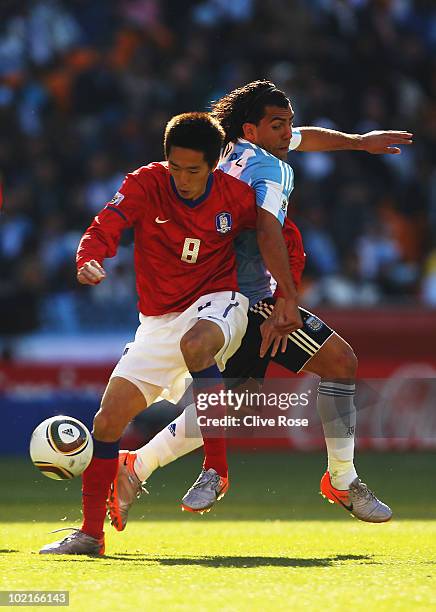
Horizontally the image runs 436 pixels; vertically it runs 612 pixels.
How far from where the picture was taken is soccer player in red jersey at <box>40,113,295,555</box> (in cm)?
611

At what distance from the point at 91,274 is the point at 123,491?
1448 mm

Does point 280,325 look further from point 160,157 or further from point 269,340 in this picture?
point 160,157

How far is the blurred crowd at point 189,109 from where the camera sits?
13.6m

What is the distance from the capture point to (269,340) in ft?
21.5

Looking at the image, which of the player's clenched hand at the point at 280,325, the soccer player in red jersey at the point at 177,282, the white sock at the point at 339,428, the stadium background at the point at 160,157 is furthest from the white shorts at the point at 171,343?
the stadium background at the point at 160,157

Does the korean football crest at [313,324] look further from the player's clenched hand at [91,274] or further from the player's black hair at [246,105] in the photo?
the player's clenched hand at [91,274]

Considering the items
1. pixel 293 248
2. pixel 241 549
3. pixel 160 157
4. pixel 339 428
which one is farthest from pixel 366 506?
pixel 160 157

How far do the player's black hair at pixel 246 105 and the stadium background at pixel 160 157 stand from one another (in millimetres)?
5567

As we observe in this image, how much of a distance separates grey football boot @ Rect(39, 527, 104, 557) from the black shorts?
1.27 meters

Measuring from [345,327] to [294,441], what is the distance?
1189 mm

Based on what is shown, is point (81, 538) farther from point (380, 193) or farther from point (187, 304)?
point (380, 193)

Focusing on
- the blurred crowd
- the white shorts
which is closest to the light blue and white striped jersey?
the white shorts

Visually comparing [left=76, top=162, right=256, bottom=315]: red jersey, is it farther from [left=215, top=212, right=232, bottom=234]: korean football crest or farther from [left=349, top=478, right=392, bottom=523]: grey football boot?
[left=349, top=478, right=392, bottom=523]: grey football boot

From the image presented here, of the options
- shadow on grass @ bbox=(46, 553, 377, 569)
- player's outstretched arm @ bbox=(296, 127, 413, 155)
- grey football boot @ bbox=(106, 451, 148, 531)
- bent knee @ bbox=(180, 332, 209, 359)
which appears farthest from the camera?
player's outstretched arm @ bbox=(296, 127, 413, 155)
